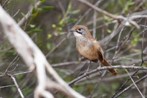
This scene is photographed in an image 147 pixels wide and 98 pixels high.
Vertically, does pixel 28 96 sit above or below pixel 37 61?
below

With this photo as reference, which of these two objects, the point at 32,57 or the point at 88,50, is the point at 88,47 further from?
the point at 32,57

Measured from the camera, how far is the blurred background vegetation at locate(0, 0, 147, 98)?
15.6 ft

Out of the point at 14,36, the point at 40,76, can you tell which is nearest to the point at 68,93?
the point at 40,76

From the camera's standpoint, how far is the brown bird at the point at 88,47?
444cm

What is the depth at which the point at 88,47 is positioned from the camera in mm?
4508

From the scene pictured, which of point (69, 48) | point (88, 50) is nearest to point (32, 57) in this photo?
point (88, 50)

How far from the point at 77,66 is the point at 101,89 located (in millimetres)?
447

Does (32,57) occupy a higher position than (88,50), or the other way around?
(32,57)

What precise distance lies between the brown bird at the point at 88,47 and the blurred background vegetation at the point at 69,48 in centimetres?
22

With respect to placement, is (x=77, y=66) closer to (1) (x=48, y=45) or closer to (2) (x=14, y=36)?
(1) (x=48, y=45)

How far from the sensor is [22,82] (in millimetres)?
5484

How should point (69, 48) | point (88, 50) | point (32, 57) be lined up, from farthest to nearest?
point (69, 48) < point (88, 50) < point (32, 57)

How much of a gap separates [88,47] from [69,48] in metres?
2.09

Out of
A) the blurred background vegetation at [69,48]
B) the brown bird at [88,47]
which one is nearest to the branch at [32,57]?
the blurred background vegetation at [69,48]
